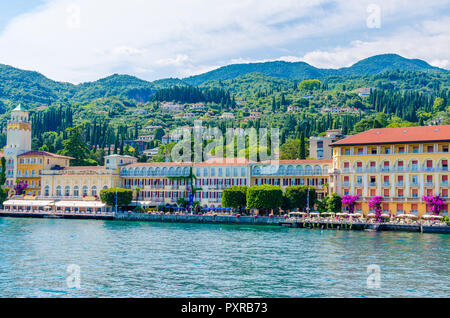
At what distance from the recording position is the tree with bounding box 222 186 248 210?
8088 cm

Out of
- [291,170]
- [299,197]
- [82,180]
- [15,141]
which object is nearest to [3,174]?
[15,141]

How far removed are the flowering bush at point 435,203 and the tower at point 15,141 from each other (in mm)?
76519

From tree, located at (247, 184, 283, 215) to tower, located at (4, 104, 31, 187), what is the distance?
171 feet

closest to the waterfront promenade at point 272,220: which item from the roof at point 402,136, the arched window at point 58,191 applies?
the arched window at point 58,191

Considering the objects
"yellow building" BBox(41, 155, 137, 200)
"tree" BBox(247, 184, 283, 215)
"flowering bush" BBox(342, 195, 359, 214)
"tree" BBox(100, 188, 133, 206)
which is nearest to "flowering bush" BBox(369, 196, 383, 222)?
"flowering bush" BBox(342, 195, 359, 214)

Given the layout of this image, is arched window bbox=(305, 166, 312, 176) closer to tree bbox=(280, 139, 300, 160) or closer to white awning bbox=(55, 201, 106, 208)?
tree bbox=(280, 139, 300, 160)

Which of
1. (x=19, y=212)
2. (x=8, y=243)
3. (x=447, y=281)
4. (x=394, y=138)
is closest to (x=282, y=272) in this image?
(x=447, y=281)

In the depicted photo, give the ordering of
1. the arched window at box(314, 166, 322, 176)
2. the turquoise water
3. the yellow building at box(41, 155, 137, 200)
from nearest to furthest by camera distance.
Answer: the turquoise water, the arched window at box(314, 166, 322, 176), the yellow building at box(41, 155, 137, 200)

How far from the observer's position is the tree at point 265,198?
7744cm

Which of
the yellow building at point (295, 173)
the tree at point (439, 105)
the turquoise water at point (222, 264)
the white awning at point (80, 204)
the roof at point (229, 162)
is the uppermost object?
the tree at point (439, 105)

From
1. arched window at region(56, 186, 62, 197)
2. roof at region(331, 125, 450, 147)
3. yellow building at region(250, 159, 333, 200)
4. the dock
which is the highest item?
roof at region(331, 125, 450, 147)

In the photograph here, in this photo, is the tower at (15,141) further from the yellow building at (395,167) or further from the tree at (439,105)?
the tree at (439,105)

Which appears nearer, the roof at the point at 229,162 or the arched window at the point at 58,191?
the roof at the point at 229,162

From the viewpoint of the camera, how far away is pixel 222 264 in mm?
34688
